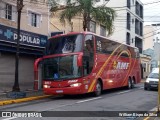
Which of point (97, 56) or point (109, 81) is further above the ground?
point (97, 56)

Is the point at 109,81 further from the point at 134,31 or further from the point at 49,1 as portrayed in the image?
the point at 134,31

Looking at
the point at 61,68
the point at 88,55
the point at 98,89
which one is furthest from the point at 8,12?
the point at 98,89

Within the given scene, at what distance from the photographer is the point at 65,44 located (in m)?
18.7

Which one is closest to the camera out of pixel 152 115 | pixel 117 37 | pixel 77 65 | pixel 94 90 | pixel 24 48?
pixel 152 115

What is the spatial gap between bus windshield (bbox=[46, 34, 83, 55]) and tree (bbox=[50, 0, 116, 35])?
6.96 m

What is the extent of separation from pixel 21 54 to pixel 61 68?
20.7ft

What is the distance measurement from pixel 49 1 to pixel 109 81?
7915 millimetres

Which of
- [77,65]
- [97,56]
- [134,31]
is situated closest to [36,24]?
[97,56]

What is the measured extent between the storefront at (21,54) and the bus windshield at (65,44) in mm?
3760

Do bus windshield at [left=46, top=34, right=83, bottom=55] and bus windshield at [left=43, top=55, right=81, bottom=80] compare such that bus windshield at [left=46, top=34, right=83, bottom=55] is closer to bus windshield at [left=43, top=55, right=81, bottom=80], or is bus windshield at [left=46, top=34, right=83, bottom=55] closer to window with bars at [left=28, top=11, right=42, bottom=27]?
bus windshield at [left=43, top=55, right=81, bottom=80]

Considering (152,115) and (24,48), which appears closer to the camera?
(152,115)

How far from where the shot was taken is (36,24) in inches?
1014

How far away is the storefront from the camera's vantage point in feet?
70.8

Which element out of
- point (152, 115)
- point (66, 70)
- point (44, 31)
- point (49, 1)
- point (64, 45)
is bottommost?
point (152, 115)
